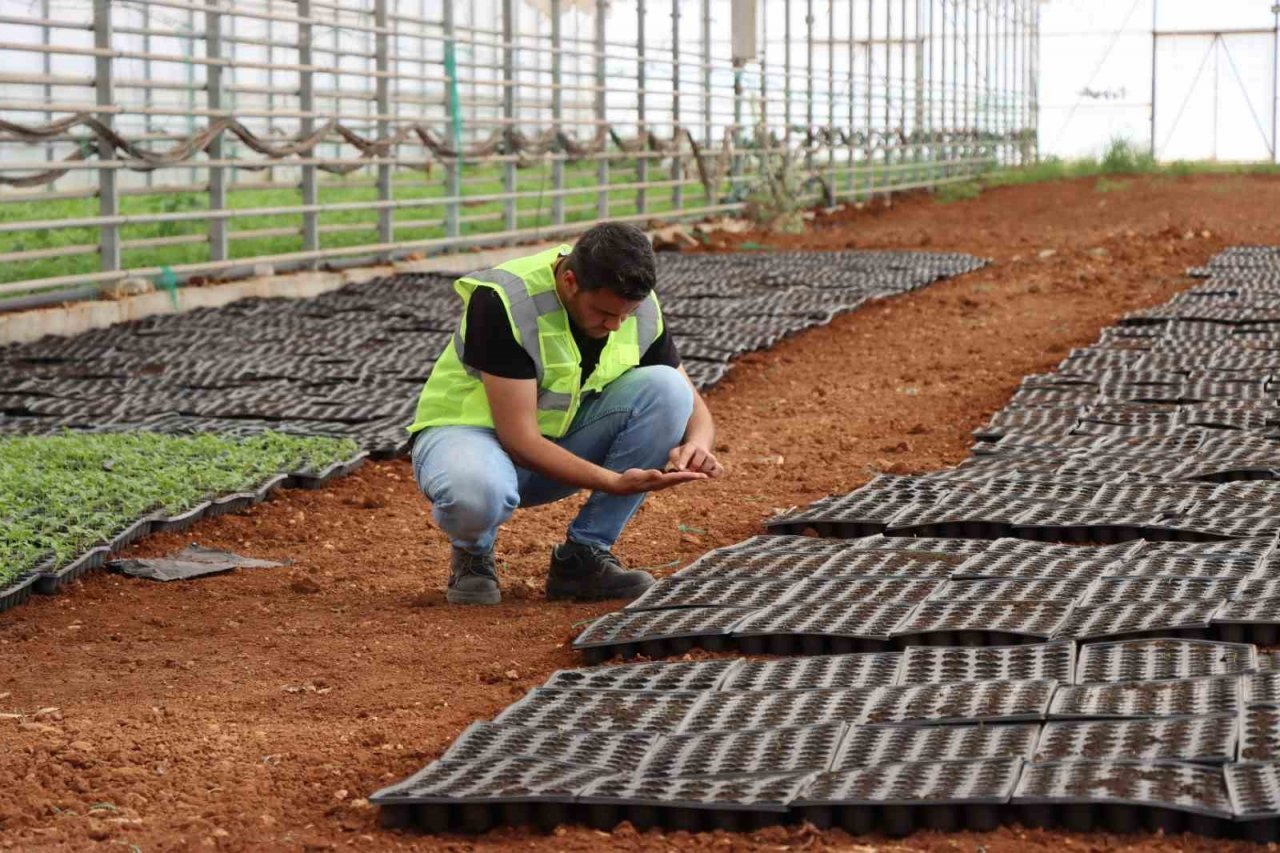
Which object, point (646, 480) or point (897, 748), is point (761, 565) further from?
point (897, 748)

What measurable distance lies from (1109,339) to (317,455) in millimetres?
4345

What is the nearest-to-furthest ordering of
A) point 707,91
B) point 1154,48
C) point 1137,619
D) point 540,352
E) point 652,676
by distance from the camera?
point 652,676, point 1137,619, point 540,352, point 707,91, point 1154,48

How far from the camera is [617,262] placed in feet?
11.8

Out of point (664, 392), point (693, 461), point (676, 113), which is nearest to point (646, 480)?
point (693, 461)

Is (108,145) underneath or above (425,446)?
above

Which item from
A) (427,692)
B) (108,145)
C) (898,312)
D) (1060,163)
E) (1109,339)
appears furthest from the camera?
(1060,163)

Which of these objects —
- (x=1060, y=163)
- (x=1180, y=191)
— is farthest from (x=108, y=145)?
(x=1060, y=163)

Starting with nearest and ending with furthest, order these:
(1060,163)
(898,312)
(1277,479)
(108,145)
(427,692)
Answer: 1. (427,692)
2. (1277,479)
3. (108,145)
4. (898,312)
5. (1060,163)

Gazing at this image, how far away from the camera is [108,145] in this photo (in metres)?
8.96

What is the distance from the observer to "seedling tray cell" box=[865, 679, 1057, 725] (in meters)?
2.78

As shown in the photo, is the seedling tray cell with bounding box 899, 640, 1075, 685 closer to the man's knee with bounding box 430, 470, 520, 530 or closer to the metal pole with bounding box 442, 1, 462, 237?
the man's knee with bounding box 430, 470, 520, 530

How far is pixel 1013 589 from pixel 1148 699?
88 cm

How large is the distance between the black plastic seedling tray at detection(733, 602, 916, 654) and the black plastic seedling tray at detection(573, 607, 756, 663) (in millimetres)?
45

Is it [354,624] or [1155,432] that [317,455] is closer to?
[354,624]
